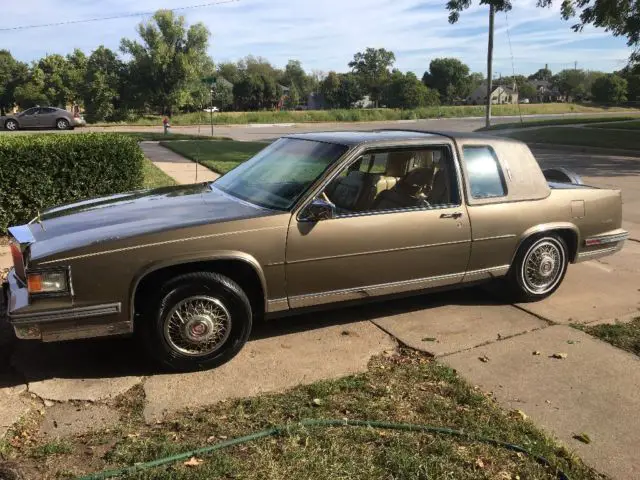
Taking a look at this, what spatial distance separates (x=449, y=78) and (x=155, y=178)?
96.7 metres

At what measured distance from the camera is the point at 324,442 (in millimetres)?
2961

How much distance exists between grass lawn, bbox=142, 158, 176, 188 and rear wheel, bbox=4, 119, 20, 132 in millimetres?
21414

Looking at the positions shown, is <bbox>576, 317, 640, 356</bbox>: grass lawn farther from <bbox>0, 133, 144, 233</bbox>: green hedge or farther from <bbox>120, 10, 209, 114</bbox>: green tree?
<bbox>120, 10, 209, 114</bbox>: green tree

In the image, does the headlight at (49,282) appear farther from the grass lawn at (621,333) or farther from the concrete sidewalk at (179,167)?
the concrete sidewalk at (179,167)

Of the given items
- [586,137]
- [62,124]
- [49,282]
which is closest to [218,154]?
[49,282]

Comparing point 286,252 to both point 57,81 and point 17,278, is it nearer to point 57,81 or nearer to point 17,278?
point 17,278

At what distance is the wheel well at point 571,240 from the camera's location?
521 cm

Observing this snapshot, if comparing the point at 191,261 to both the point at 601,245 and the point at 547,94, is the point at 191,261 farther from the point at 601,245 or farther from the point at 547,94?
Result: the point at 547,94

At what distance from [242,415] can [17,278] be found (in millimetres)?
1810

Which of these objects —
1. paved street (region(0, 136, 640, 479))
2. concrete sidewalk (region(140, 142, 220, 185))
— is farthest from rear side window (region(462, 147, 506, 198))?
concrete sidewalk (region(140, 142, 220, 185))

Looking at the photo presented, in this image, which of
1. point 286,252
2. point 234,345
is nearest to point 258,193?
point 286,252

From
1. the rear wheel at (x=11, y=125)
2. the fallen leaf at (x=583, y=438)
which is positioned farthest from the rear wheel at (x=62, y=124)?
the fallen leaf at (x=583, y=438)

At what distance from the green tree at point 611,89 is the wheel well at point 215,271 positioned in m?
93.2

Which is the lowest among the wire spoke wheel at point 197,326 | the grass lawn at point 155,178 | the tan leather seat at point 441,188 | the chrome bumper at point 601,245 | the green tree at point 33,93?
the wire spoke wheel at point 197,326
